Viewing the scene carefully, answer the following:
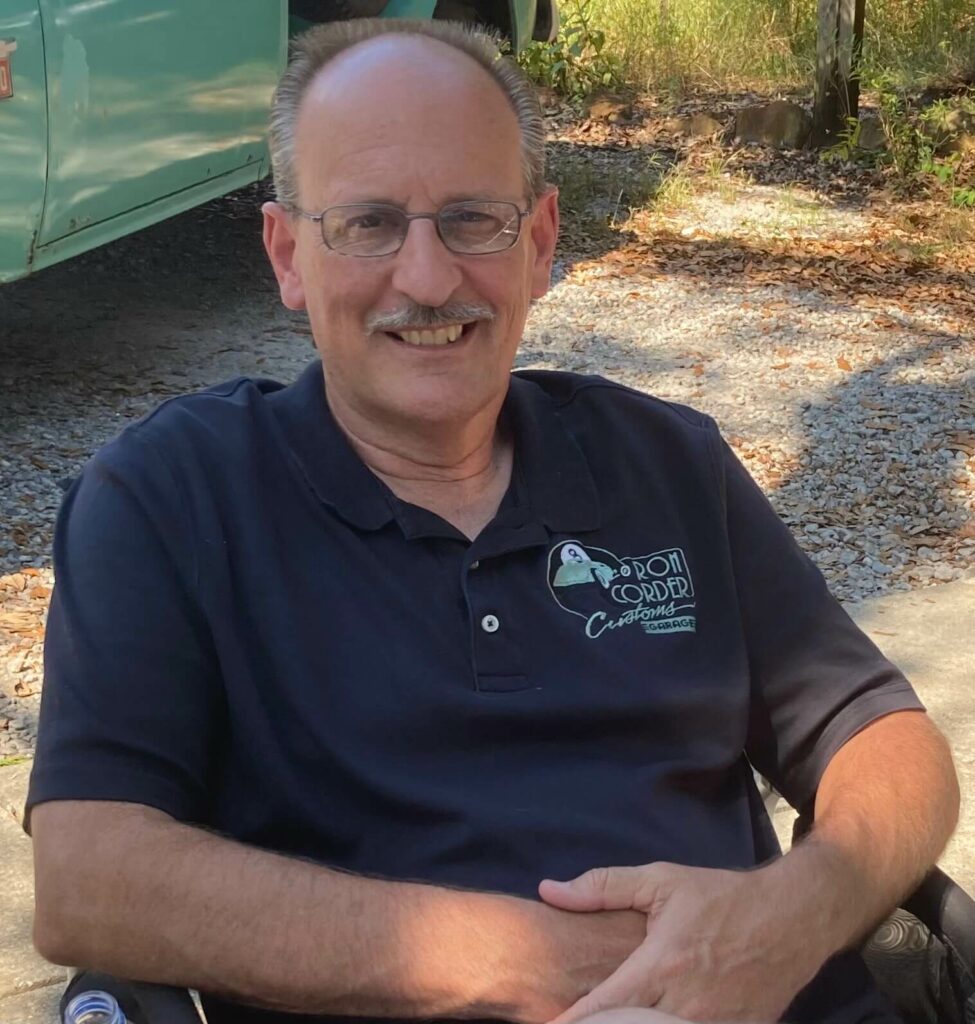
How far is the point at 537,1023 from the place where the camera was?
5.42 feet

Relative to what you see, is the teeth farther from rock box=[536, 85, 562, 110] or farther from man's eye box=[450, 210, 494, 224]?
rock box=[536, 85, 562, 110]

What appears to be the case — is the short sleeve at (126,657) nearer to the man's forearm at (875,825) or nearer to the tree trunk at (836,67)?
the man's forearm at (875,825)

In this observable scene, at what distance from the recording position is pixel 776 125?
9.69 meters

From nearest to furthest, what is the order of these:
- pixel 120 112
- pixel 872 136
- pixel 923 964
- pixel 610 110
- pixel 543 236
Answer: pixel 923 964, pixel 543 236, pixel 120 112, pixel 872 136, pixel 610 110

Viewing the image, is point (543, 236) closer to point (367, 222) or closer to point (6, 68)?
point (367, 222)

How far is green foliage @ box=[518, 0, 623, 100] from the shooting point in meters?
10.9

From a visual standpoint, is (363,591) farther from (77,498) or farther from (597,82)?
(597,82)

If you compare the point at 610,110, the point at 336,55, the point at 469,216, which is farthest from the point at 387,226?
the point at 610,110

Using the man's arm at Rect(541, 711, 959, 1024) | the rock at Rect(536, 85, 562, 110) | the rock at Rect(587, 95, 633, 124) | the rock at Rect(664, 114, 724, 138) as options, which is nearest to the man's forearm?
the man's arm at Rect(541, 711, 959, 1024)

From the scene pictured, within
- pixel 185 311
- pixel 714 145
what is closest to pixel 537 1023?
pixel 185 311

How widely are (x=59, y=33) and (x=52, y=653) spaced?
316 centimetres

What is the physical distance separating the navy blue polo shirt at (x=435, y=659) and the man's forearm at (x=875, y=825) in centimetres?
5

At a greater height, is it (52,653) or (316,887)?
(52,653)

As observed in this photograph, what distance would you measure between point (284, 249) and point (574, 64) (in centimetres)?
946
